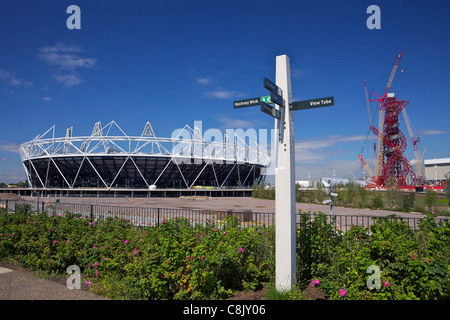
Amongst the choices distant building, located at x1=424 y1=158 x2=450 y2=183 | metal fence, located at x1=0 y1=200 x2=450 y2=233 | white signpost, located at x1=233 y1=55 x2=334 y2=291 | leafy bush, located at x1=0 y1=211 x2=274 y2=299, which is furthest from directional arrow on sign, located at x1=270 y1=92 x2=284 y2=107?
distant building, located at x1=424 y1=158 x2=450 y2=183

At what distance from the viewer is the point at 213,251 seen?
5.32 m

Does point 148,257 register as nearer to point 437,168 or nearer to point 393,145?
point 393,145

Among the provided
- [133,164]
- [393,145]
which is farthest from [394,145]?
[133,164]

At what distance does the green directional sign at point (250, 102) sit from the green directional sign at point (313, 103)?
0.58m

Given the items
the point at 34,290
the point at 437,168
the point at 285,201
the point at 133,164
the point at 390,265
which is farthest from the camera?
the point at 437,168

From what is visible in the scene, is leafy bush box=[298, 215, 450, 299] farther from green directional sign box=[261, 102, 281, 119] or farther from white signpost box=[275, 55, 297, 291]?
green directional sign box=[261, 102, 281, 119]

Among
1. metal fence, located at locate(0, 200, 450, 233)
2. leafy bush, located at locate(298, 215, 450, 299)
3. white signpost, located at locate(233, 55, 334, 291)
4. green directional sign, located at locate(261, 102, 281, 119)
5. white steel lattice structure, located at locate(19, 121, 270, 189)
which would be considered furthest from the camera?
white steel lattice structure, located at locate(19, 121, 270, 189)

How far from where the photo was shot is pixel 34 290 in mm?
5121

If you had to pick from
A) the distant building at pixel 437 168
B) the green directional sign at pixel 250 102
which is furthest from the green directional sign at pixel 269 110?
the distant building at pixel 437 168

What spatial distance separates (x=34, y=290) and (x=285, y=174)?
5.02 m

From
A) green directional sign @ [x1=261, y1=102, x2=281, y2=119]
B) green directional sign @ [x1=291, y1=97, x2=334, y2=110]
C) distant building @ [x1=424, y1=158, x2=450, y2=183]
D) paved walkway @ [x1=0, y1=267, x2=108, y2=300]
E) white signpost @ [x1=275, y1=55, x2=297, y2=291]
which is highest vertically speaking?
distant building @ [x1=424, y1=158, x2=450, y2=183]

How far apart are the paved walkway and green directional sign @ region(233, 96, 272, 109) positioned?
415cm

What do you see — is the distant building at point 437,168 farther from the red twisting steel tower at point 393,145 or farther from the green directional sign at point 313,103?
the green directional sign at point 313,103

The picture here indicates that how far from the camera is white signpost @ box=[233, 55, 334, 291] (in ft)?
16.1
